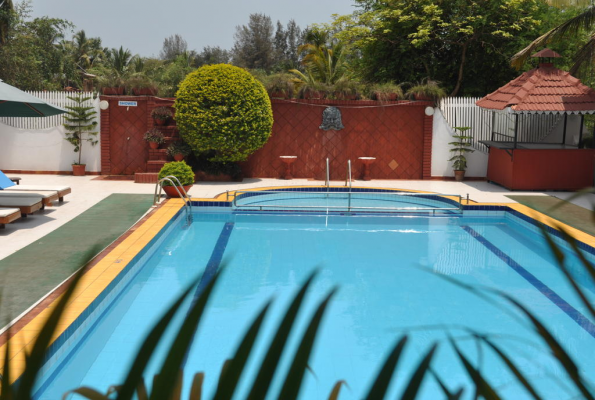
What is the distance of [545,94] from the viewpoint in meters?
14.8

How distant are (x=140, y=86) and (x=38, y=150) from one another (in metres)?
3.11

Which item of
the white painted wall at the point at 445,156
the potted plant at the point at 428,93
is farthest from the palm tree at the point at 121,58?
the white painted wall at the point at 445,156

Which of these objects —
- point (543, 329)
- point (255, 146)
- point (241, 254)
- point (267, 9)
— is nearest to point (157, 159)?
point (255, 146)

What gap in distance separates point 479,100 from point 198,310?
17026 mm

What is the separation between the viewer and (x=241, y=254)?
34.6ft

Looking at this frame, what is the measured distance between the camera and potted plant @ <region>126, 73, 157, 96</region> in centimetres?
1672

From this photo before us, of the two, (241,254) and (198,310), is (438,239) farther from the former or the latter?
(198,310)

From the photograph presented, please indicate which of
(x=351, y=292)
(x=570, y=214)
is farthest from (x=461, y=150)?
(x=351, y=292)

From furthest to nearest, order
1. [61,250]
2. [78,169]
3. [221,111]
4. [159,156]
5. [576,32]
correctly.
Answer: [78,169], [159,156], [221,111], [576,32], [61,250]

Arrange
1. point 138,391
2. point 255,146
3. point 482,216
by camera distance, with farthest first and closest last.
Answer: point 255,146, point 482,216, point 138,391

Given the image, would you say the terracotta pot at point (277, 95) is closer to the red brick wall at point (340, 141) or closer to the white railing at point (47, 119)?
the red brick wall at point (340, 141)

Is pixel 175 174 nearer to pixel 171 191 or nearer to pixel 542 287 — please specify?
pixel 171 191

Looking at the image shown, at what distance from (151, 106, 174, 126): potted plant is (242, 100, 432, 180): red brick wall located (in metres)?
2.29

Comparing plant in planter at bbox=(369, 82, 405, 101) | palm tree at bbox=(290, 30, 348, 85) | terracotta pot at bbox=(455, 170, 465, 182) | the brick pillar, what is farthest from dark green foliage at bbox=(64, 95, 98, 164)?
palm tree at bbox=(290, 30, 348, 85)
